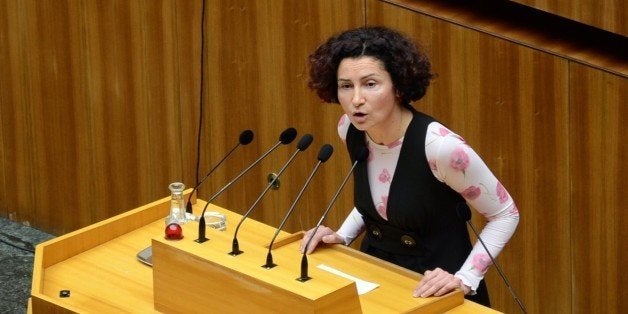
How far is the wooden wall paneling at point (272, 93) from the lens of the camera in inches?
180

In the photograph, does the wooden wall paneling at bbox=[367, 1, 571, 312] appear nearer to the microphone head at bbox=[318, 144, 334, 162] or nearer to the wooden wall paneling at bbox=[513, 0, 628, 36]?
the wooden wall paneling at bbox=[513, 0, 628, 36]

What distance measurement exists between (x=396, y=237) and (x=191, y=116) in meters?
1.85

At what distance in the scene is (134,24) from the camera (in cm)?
500

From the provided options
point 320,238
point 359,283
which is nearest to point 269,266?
point 359,283

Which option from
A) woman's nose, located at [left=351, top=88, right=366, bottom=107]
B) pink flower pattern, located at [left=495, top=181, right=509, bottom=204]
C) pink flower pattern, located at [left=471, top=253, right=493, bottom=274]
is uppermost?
woman's nose, located at [left=351, top=88, right=366, bottom=107]

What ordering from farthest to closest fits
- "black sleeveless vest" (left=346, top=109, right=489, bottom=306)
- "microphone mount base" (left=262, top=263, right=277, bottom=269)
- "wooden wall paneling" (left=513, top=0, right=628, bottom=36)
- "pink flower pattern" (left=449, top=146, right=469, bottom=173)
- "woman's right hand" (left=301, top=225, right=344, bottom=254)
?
"wooden wall paneling" (left=513, top=0, right=628, bottom=36) → "woman's right hand" (left=301, top=225, right=344, bottom=254) → "black sleeveless vest" (left=346, top=109, right=489, bottom=306) → "pink flower pattern" (left=449, top=146, right=469, bottom=173) → "microphone mount base" (left=262, top=263, right=277, bottom=269)

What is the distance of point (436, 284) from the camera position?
299 cm

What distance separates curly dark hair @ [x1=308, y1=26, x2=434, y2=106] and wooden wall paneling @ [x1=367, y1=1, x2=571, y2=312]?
2.86ft

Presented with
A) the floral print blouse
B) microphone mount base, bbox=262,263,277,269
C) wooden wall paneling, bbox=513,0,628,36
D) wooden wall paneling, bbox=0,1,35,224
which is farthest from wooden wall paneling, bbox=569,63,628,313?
wooden wall paneling, bbox=0,1,35,224

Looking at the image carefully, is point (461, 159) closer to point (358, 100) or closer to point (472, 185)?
point (472, 185)

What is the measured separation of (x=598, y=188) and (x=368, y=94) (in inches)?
45.6

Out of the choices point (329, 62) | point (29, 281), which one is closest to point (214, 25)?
point (29, 281)

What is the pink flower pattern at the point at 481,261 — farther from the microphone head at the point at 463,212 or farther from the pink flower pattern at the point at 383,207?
the pink flower pattern at the point at 383,207

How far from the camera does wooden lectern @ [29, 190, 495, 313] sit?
9.29ft
